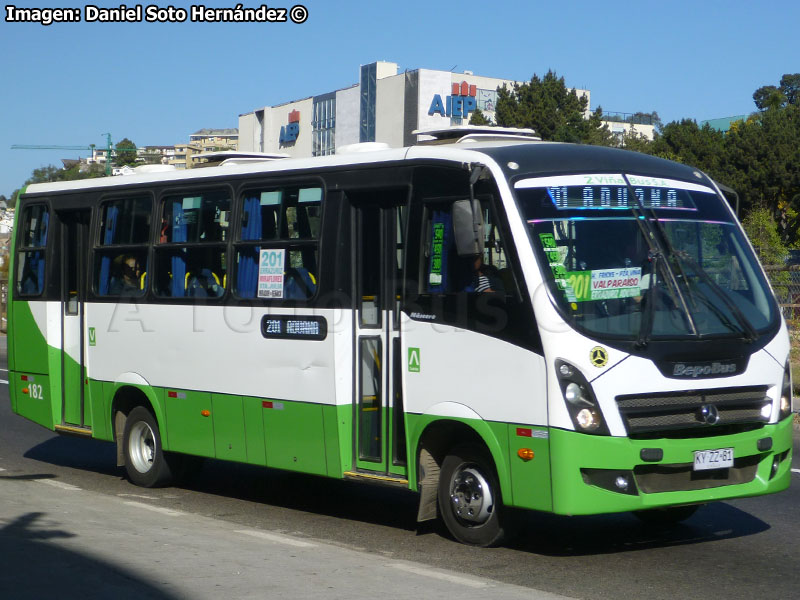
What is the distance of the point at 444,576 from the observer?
282 inches

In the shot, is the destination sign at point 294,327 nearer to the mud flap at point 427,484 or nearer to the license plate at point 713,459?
the mud flap at point 427,484

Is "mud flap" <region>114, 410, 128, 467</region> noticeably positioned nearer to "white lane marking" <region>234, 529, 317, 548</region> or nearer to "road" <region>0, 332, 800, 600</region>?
"road" <region>0, 332, 800, 600</region>

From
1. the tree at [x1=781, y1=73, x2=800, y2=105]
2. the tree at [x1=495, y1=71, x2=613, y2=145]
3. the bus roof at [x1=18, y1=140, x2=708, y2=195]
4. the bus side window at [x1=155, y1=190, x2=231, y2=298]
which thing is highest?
the tree at [x1=781, y1=73, x2=800, y2=105]

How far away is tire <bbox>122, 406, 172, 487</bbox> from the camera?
38.2ft

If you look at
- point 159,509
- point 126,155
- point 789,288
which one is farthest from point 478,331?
point 126,155

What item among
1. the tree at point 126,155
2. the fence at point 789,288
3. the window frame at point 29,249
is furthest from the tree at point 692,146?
the tree at point 126,155

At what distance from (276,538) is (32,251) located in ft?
20.6

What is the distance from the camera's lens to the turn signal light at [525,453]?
771 centimetres

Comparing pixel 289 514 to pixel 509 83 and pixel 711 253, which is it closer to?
pixel 711 253

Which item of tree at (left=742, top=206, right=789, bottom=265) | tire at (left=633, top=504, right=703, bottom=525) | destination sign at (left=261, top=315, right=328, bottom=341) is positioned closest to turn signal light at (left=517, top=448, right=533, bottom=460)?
tire at (left=633, top=504, right=703, bottom=525)

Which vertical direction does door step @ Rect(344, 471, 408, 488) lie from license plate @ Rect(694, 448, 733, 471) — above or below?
below

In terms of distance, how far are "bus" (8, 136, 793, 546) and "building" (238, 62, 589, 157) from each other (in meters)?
68.8

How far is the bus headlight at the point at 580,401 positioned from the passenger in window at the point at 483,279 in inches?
33.0

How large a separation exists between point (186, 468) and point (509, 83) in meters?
80.7
